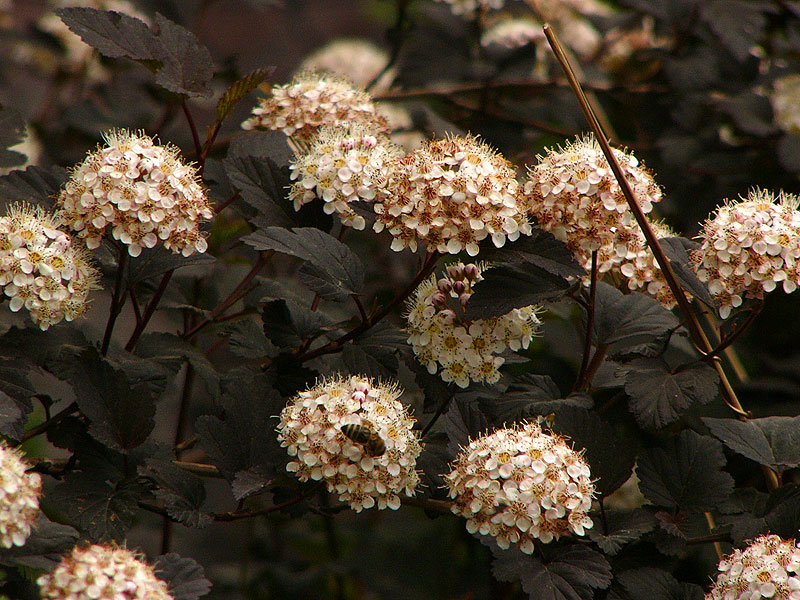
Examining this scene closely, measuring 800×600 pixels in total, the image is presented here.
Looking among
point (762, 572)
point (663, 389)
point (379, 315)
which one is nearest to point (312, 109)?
point (379, 315)

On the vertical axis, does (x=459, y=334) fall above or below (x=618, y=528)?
above

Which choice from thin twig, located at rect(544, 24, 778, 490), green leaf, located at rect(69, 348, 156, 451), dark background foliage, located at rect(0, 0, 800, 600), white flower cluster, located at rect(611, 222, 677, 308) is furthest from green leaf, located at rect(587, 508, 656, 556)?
green leaf, located at rect(69, 348, 156, 451)

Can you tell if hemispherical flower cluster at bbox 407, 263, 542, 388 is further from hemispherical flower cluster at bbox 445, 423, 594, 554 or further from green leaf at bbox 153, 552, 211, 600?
green leaf at bbox 153, 552, 211, 600

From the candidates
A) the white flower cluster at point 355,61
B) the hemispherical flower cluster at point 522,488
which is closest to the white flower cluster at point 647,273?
the hemispherical flower cluster at point 522,488

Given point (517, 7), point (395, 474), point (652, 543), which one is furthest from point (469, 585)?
point (517, 7)

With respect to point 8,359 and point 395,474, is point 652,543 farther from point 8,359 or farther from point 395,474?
point 8,359

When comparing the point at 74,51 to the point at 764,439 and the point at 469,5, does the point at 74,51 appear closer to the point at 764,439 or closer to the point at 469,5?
the point at 469,5
